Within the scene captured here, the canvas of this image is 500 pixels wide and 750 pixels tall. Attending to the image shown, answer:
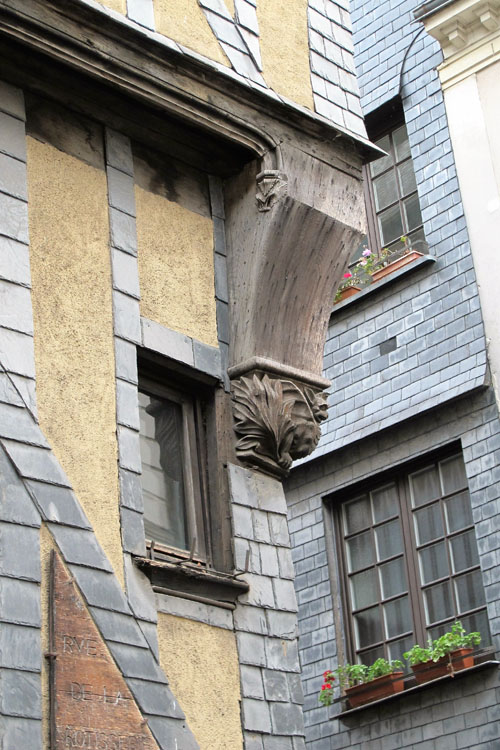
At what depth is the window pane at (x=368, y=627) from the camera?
42.8 ft

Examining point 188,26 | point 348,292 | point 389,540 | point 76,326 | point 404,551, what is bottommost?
point 76,326

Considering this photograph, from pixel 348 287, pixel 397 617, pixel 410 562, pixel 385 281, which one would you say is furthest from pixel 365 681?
pixel 348 287

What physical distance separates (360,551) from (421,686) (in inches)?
70.5

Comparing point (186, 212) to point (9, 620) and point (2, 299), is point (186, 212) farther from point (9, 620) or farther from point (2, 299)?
point (9, 620)

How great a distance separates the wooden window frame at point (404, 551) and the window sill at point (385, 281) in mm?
1823

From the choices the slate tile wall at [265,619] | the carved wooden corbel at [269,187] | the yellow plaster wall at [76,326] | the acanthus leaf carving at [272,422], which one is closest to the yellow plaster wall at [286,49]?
the carved wooden corbel at [269,187]

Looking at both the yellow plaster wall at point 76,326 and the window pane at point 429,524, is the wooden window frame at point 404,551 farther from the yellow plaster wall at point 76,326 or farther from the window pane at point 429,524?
the yellow plaster wall at point 76,326

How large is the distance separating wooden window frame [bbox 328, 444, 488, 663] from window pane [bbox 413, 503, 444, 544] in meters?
0.04

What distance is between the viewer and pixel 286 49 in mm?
9648

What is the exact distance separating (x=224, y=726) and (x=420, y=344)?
6494mm

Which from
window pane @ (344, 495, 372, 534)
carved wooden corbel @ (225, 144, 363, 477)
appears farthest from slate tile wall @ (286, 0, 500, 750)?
carved wooden corbel @ (225, 144, 363, 477)

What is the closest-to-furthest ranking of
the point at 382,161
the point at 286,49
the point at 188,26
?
1. the point at 188,26
2. the point at 286,49
3. the point at 382,161

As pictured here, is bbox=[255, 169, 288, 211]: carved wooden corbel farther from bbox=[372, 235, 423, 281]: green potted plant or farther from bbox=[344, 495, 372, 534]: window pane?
bbox=[344, 495, 372, 534]: window pane

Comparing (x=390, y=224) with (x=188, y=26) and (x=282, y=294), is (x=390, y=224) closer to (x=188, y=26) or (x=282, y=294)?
(x=282, y=294)
